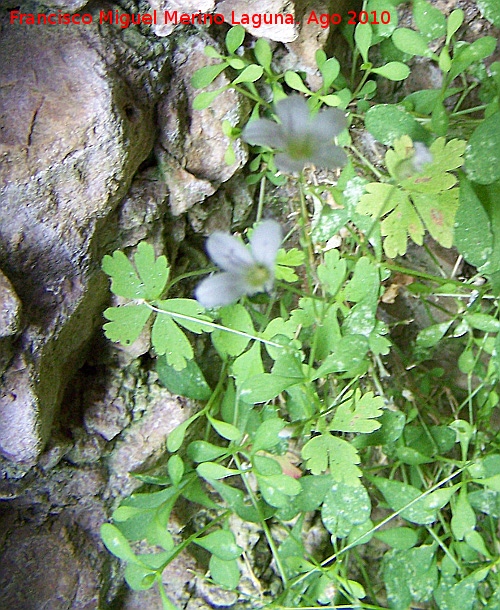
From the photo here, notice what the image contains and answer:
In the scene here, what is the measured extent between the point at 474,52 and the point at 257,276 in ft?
2.06

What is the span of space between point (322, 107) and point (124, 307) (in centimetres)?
64

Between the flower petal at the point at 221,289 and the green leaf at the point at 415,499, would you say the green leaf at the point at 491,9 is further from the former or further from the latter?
the green leaf at the point at 415,499

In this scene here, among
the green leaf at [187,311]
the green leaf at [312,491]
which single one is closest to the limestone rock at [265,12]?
the green leaf at [187,311]

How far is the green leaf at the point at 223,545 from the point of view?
1.13 metres

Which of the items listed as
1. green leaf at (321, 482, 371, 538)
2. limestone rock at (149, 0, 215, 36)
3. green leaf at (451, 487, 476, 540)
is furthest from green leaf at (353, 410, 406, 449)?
limestone rock at (149, 0, 215, 36)

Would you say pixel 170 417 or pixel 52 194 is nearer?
pixel 52 194

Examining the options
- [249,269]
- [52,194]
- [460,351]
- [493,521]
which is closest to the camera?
[249,269]

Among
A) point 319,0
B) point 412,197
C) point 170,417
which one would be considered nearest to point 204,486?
point 170,417

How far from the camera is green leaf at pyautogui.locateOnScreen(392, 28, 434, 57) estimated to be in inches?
43.9

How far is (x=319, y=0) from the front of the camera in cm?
120

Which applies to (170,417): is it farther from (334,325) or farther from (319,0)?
(319,0)

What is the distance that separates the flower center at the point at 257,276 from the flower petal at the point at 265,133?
0.62 ft

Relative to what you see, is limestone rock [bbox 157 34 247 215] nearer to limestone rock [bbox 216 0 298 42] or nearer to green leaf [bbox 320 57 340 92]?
limestone rock [bbox 216 0 298 42]

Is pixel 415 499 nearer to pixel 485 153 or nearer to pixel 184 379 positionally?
pixel 184 379
